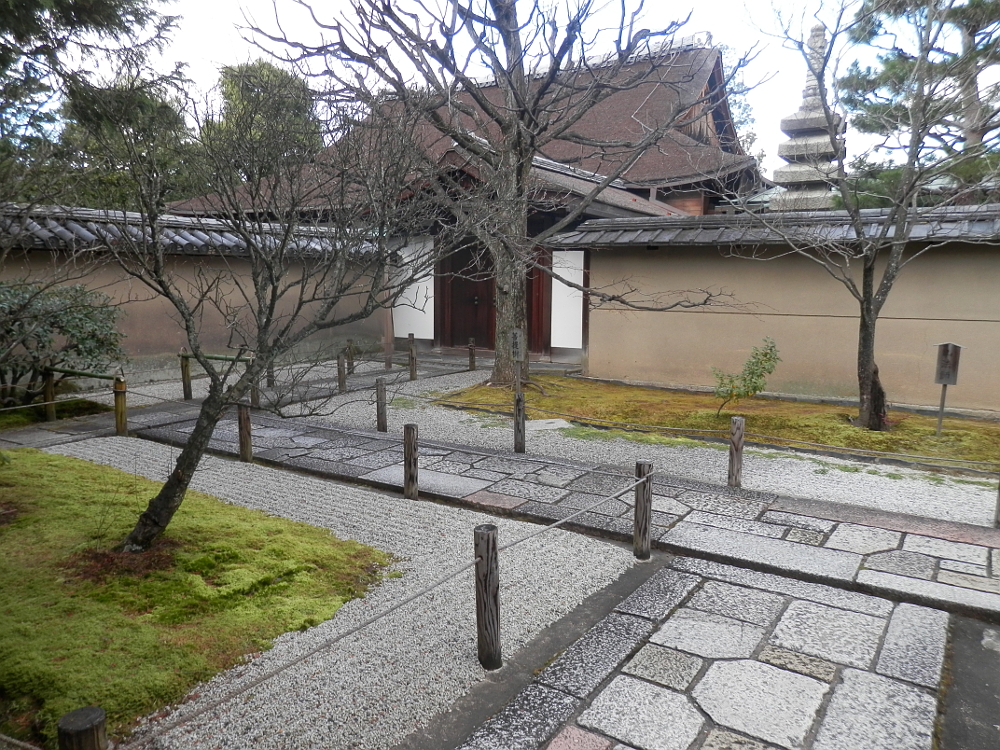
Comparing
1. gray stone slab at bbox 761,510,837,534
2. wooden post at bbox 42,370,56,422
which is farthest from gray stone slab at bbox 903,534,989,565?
wooden post at bbox 42,370,56,422

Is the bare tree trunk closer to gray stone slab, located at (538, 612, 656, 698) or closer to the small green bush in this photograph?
gray stone slab, located at (538, 612, 656, 698)

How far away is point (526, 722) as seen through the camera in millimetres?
3002

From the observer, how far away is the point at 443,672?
11.0ft

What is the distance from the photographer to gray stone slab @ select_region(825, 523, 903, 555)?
4910 millimetres

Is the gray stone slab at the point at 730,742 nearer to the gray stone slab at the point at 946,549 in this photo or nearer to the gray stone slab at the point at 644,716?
the gray stone slab at the point at 644,716

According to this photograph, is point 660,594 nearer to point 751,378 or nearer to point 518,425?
point 518,425

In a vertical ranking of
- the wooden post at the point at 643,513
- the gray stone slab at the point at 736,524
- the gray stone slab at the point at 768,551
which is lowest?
the gray stone slab at the point at 768,551

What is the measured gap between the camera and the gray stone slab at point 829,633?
3.57 metres

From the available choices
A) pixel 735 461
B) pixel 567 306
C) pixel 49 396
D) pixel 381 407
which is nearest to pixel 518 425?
pixel 381 407

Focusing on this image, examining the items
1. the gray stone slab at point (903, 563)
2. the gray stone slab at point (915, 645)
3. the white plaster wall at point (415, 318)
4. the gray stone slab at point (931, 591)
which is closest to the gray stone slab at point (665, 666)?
the gray stone slab at point (915, 645)

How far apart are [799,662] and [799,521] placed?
215cm

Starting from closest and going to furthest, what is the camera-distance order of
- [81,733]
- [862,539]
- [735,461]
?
[81,733] → [862,539] → [735,461]

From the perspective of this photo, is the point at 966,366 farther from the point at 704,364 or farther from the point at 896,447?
the point at 704,364

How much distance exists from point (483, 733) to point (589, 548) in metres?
2.20
